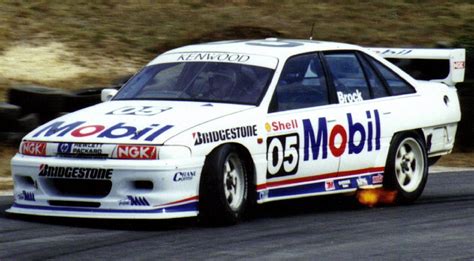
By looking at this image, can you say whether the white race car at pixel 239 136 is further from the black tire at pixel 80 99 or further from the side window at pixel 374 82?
the black tire at pixel 80 99

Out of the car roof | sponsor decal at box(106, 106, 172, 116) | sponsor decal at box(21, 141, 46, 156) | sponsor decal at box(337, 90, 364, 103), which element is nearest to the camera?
sponsor decal at box(21, 141, 46, 156)

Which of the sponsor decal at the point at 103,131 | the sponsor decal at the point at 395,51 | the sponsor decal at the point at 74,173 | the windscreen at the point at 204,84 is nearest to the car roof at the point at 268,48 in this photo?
the windscreen at the point at 204,84

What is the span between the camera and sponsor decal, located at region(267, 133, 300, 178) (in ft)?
30.8

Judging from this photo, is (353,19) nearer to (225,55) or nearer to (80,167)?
(225,55)

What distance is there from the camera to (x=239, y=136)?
29.8 feet

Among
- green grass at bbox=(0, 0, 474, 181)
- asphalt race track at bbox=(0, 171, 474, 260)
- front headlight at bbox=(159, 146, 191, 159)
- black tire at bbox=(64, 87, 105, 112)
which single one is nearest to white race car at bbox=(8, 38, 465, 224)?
front headlight at bbox=(159, 146, 191, 159)

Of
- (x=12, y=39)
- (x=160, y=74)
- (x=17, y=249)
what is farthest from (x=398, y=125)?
(x=12, y=39)

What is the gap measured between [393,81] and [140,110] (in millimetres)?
2618

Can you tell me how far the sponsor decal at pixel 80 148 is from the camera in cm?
870

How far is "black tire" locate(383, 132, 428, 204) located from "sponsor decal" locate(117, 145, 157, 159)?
2.64m

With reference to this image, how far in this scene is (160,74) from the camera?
10117mm

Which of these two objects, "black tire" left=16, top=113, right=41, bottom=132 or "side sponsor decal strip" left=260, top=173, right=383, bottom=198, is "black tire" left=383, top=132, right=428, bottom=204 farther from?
"black tire" left=16, top=113, right=41, bottom=132

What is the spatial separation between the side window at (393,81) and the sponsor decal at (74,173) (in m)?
3.14

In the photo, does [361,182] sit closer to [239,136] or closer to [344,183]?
[344,183]
